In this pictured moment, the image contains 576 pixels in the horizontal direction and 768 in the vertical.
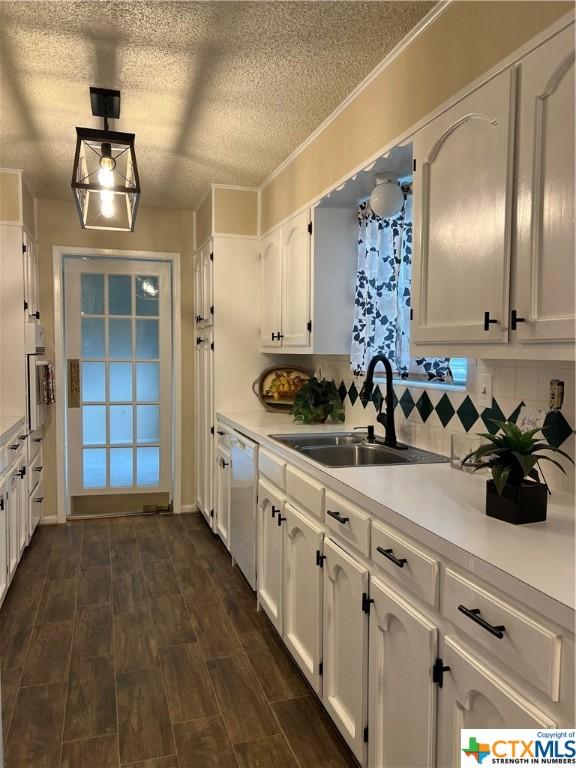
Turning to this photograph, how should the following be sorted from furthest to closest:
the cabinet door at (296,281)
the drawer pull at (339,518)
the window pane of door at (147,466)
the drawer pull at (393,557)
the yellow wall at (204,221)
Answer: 1. the window pane of door at (147,466)
2. the yellow wall at (204,221)
3. the cabinet door at (296,281)
4. the drawer pull at (339,518)
5. the drawer pull at (393,557)

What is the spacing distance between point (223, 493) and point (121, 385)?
58.3 inches

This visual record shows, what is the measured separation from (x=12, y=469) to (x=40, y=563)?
83 cm

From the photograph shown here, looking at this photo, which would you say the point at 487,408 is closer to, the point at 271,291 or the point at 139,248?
the point at 271,291

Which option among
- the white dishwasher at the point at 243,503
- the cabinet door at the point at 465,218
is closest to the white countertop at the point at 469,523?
the cabinet door at the point at 465,218

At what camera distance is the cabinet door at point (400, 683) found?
4.38 ft

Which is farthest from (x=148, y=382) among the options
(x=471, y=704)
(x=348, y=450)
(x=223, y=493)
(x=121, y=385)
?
(x=471, y=704)

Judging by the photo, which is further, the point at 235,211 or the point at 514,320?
the point at 235,211

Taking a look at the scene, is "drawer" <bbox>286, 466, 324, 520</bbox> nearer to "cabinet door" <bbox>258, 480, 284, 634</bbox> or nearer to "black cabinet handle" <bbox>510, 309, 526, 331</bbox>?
"cabinet door" <bbox>258, 480, 284, 634</bbox>

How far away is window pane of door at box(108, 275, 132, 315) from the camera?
4.48m

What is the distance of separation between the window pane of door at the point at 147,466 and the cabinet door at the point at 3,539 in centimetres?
174

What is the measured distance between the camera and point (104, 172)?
2.38m

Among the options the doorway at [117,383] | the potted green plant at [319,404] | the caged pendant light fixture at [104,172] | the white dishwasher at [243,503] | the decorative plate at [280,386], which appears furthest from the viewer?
the doorway at [117,383]

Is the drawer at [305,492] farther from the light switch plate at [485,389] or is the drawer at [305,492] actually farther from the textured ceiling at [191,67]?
the textured ceiling at [191,67]

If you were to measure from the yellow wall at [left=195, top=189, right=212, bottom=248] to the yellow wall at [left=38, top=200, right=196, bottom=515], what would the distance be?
7.0 inches
